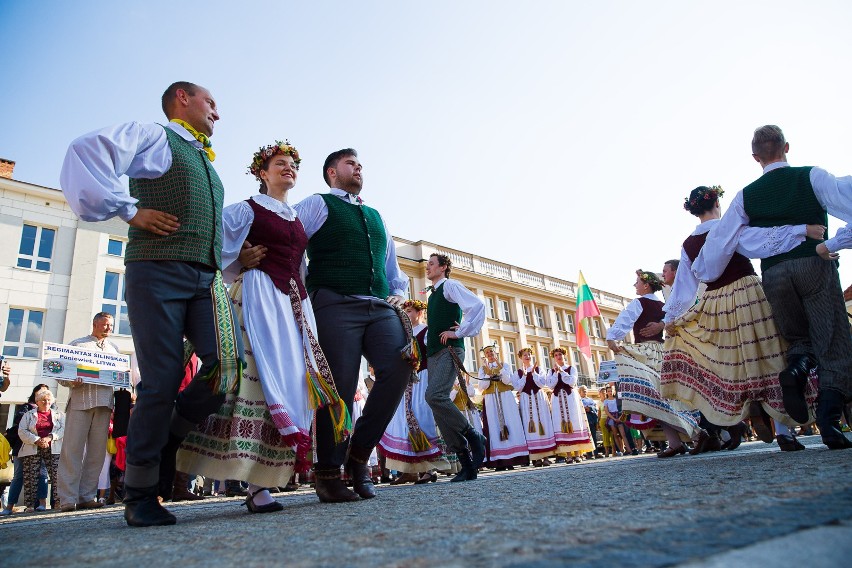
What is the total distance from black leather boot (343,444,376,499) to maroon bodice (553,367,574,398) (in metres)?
8.14

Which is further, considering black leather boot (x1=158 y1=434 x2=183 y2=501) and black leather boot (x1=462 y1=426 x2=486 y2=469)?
black leather boot (x1=462 y1=426 x2=486 y2=469)

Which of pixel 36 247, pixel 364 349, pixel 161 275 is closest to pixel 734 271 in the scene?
pixel 364 349

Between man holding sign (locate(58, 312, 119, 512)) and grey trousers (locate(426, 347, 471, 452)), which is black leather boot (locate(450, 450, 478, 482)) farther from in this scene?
man holding sign (locate(58, 312, 119, 512))

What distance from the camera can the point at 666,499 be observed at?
61.9 inches

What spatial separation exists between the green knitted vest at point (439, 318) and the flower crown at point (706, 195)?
2367mm

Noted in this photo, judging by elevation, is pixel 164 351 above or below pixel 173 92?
below

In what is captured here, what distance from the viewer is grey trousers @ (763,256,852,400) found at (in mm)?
3361

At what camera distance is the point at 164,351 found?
250cm

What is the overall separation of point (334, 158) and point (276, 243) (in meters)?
0.98

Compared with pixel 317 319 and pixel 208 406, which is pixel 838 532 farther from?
pixel 317 319

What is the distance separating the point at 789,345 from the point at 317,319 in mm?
3151

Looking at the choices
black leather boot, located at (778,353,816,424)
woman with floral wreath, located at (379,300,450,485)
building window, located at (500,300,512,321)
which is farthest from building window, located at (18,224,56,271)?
black leather boot, located at (778,353,816,424)

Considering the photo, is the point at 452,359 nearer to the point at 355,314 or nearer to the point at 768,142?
the point at 355,314

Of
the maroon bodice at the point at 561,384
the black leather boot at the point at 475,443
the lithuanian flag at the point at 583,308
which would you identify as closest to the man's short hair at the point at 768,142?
the black leather boot at the point at 475,443
